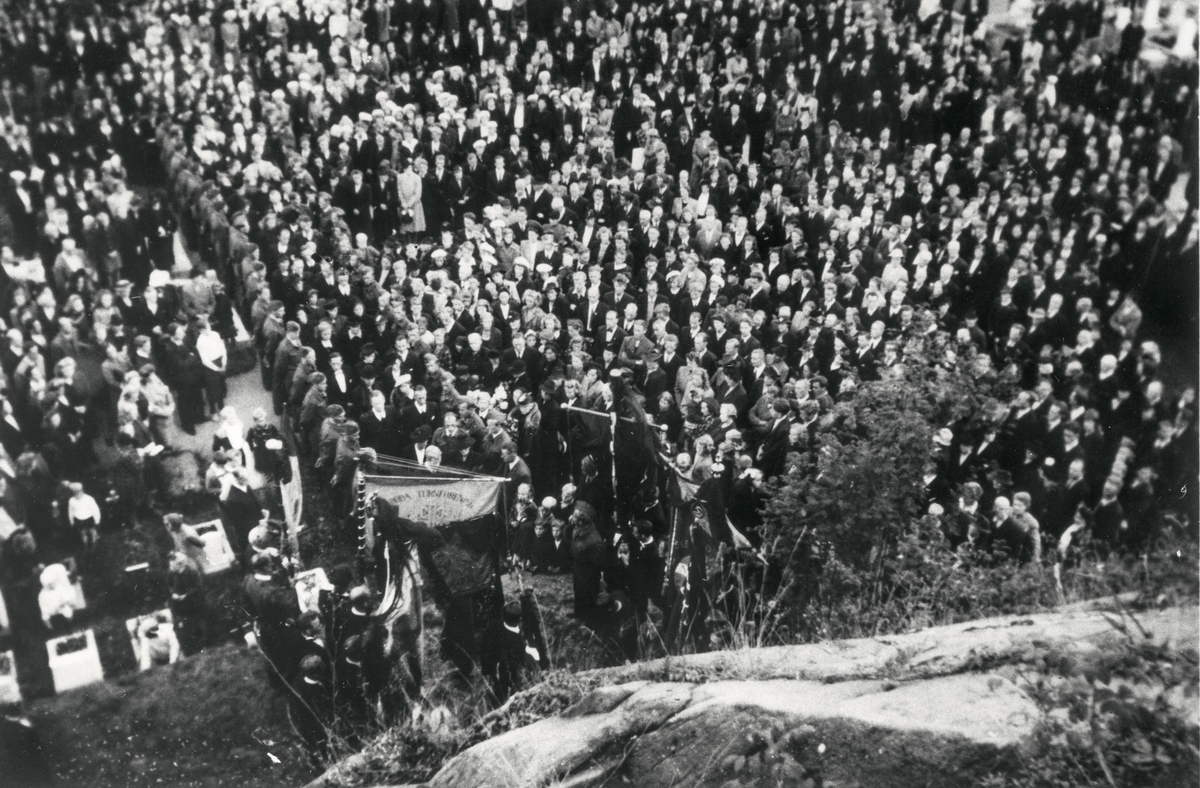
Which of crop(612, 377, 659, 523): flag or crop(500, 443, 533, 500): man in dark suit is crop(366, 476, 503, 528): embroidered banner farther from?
crop(612, 377, 659, 523): flag

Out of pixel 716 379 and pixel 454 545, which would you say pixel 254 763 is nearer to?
pixel 454 545

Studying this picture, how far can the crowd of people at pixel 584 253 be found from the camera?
8500 millimetres

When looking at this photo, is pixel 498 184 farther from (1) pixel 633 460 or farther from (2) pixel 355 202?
(1) pixel 633 460

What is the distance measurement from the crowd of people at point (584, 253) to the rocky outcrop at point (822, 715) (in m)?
1.43

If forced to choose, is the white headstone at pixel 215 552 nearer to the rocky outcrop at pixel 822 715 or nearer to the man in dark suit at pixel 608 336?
the rocky outcrop at pixel 822 715

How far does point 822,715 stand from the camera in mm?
Result: 6172

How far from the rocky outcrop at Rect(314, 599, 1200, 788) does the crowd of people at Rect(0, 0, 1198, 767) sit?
1435mm

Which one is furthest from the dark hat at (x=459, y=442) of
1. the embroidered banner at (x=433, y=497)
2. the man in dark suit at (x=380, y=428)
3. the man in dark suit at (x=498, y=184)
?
the man in dark suit at (x=498, y=184)

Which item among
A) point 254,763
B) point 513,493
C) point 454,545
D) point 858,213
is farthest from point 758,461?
point 254,763

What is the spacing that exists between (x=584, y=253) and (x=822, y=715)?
6386 mm

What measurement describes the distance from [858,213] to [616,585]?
528 centimetres

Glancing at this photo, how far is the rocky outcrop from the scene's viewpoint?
19.0ft

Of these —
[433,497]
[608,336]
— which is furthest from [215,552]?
[608,336]

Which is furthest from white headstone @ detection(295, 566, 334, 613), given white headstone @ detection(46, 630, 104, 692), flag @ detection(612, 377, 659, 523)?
flag @ detection(612, 377, 659, 523)
